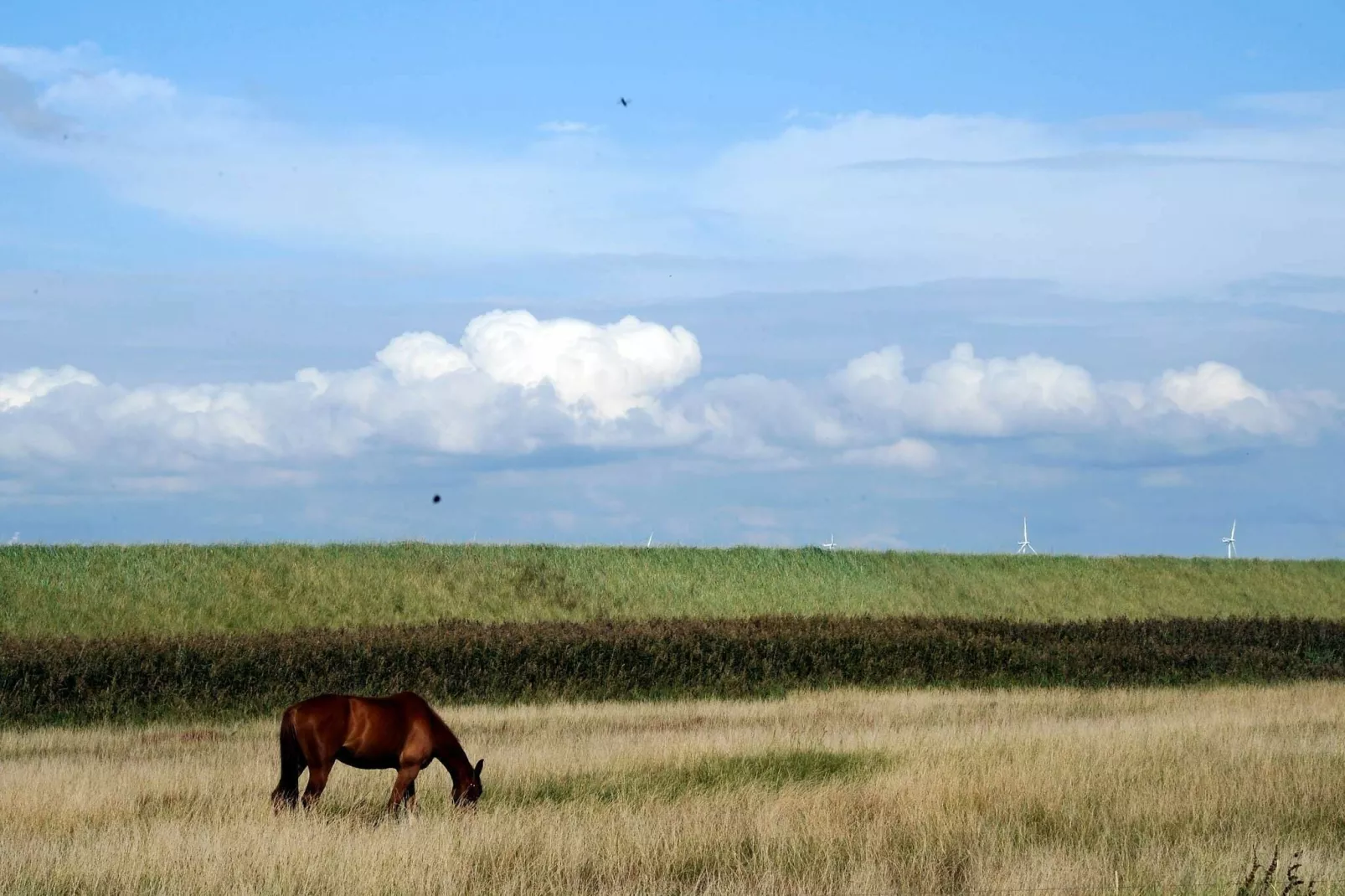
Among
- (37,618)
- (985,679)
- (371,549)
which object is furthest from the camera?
(371,549)

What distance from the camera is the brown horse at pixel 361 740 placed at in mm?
12539

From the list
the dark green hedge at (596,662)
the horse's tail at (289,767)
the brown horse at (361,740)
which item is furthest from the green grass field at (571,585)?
the brown horse at (361,740)

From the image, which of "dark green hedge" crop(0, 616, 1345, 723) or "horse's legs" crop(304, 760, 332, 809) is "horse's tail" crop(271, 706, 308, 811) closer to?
"horse's legs" crop(304, 760, 332, 809)

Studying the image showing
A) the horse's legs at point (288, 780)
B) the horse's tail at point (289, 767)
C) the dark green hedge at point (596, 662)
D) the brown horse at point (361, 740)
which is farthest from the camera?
the dark green hedge at point (596, 662)

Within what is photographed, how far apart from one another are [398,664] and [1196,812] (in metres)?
22.2

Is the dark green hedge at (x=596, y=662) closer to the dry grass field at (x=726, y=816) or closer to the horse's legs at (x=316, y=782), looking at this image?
the dry grass field at (x=726, y=816)

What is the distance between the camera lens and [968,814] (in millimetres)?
12844

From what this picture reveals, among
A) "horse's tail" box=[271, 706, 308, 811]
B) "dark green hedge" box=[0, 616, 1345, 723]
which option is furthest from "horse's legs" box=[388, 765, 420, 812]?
"dark green hedge" box=[0, 616, 1345, 723]

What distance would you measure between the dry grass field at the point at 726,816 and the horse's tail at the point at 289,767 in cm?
29

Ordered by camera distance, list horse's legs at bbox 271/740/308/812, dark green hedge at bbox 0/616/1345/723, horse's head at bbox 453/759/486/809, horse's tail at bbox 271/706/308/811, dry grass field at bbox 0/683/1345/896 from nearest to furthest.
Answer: dry grass field at bbox 0/683/1345/896 < horse's tail at bbox 271/706/308/811 < horse's legs at bbox 271/740/308/812 < horse's head at bbox 453/759/486/809 < dark green hedge at bbox 0/616/1345/723

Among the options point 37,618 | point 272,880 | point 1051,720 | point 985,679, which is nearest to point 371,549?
point 37,618

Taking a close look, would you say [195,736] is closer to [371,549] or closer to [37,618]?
[37,618]

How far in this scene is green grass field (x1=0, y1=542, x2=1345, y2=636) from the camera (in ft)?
146

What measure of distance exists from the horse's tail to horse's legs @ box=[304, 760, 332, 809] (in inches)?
6.6
